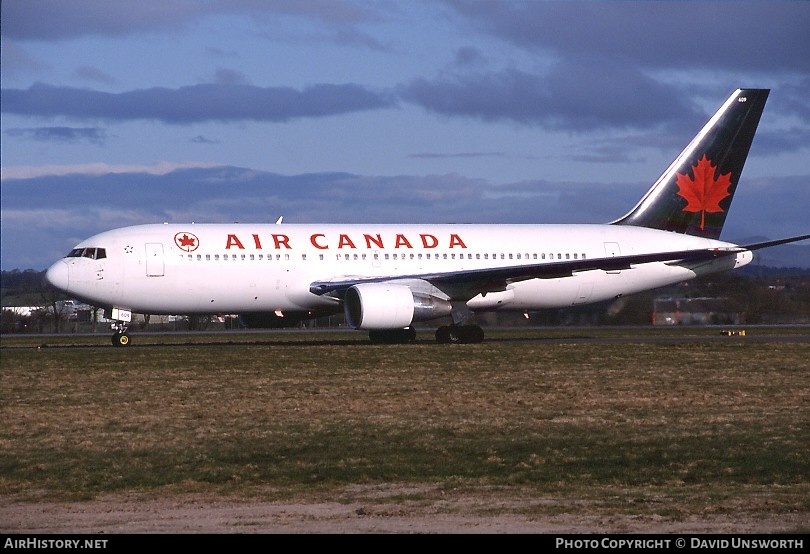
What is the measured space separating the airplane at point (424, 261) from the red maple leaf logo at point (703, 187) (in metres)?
0.05

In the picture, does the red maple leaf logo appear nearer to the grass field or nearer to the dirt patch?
the grass field

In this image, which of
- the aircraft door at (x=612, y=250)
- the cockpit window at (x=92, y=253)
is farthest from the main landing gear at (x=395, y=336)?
the cockpit window at (x=92, y=253)

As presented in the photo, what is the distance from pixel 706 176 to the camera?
40562 millimetres

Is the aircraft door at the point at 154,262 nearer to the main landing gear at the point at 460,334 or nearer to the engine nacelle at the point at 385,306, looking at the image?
the engine nacelle at the point at 385,306

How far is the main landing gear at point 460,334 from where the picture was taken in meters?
36.3

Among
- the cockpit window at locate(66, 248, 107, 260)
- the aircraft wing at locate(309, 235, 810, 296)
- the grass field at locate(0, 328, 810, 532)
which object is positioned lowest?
the grass field at locate(0, 328, 810, 532)

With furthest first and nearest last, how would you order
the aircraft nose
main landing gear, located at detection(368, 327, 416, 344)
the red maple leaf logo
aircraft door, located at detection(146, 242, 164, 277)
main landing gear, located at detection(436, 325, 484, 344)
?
1. the red maple leaf logo
2. main landing gear, located at detection(368, 327, 416, 344)
3. main landing gear, located at detection(436, 325, 484, 344)
4. aircraft door, located at detection(146, 242, 164, 277)
5. the aircraft nose

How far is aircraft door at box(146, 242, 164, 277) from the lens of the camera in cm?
3447

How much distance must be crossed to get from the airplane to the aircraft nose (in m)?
0.04

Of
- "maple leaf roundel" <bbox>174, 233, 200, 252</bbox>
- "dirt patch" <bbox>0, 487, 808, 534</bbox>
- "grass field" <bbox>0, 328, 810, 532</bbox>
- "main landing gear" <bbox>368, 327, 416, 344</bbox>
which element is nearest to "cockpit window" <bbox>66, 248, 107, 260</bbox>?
"maple leaf roundel" <bbox>174, 233, 200, 252</bbox>

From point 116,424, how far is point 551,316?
3652cm
